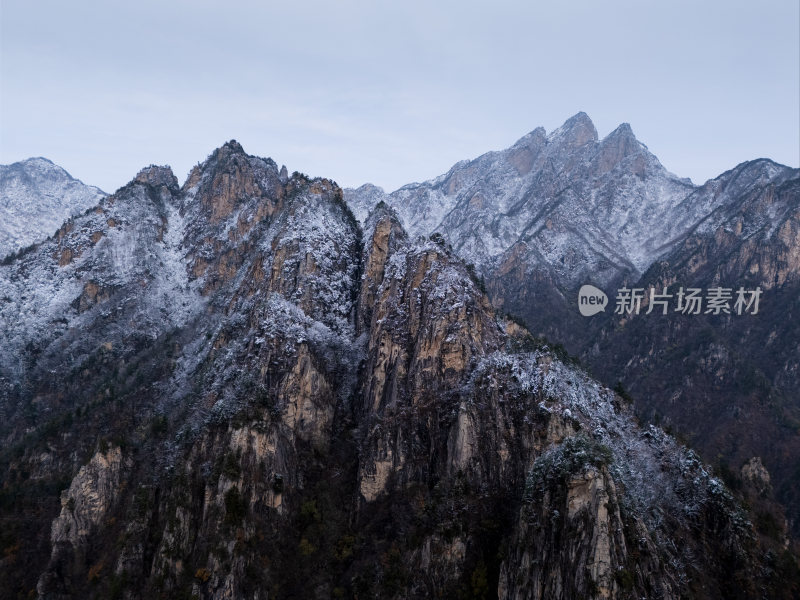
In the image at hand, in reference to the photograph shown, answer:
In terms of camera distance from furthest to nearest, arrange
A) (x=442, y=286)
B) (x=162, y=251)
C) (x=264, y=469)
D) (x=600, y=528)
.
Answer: (x=162, y=251) → (x=442, y=286) → (x=264, y=469) → (x=600, y=528)

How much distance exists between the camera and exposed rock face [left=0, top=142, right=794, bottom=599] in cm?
7394

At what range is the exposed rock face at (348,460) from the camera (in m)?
73.9

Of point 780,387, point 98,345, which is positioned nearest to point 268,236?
point 98,345

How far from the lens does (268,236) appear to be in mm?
150000

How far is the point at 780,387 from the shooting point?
581 feet

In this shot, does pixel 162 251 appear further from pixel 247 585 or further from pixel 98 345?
pixel 247 585

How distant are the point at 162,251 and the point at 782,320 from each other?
214787 millimetres

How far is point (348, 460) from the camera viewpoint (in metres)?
105

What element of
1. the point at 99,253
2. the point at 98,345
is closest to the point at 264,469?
the point at 98,345

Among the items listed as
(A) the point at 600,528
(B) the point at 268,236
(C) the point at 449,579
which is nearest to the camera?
(A) the point at 600,528

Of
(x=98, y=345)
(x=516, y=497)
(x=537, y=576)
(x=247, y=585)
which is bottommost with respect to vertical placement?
(x=247, y=585)

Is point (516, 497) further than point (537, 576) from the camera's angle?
Yes

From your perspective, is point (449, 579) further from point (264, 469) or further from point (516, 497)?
point (264, 469)

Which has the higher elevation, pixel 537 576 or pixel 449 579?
pixel 537 576
